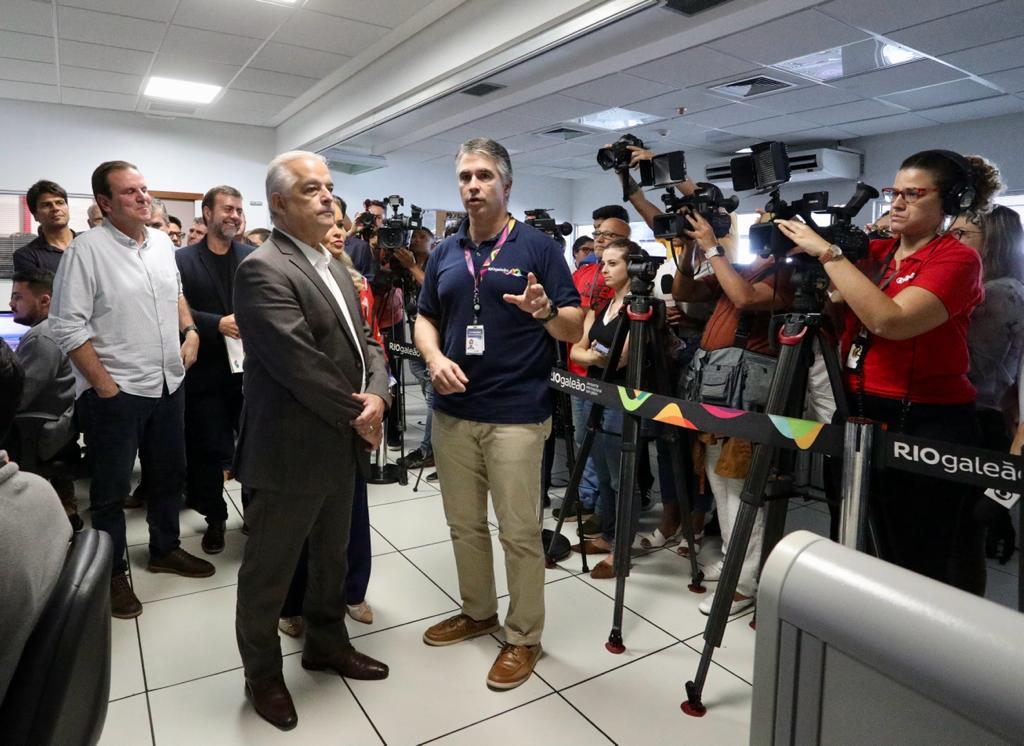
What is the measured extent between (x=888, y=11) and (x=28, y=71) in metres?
7.18

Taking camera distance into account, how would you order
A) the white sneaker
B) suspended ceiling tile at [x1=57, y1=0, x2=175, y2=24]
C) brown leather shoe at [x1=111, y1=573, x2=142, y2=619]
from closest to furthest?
brown leather shoe at [x1=111, y1=573, x2=142, y2=619] → the white sneaker → suspended ceiling tile at [x1=57, y1=0, x2=175, y2=24]

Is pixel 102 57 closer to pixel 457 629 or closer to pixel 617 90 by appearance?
Result: pixel 617 90

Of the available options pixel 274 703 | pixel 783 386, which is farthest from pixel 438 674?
pixel 783 386

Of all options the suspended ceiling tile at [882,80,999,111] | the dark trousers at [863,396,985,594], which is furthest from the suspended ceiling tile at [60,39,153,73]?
the suspended ceiling tile at [882,80,999,111]

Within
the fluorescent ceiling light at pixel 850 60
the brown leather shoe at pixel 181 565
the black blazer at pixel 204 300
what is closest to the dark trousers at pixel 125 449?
the brown leather shoe at pixel 181 565

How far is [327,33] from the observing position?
520 cm

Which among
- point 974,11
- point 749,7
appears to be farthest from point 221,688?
point 974,11

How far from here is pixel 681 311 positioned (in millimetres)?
2998

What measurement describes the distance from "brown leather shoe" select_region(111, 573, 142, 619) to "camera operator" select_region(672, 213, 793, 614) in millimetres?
2068

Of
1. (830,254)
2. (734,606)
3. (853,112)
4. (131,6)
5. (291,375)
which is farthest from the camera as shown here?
(853,112)

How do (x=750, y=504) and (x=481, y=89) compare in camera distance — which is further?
(x=481, y=89)

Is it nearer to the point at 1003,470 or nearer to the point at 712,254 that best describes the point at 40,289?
the point at 712,254

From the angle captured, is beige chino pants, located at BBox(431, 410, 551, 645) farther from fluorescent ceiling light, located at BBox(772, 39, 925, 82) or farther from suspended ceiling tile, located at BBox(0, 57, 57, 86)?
suspended ceiling tile, located at BBox(0, 57, 57, 86)

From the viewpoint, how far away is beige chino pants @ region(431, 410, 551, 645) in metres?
1.98
